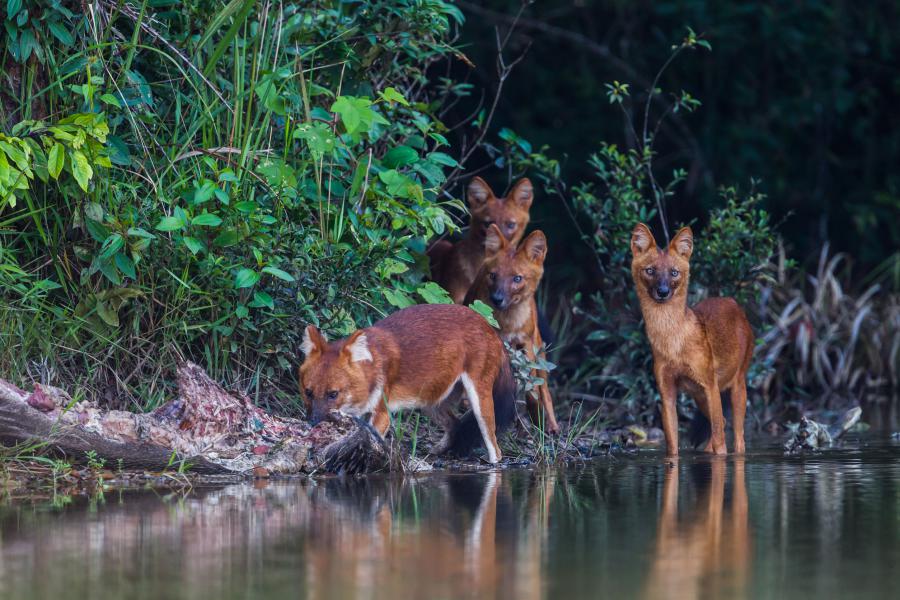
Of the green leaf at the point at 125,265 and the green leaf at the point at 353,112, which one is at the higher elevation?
the green leaf at the point at 353,112

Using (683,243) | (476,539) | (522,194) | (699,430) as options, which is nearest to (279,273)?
(476,539)

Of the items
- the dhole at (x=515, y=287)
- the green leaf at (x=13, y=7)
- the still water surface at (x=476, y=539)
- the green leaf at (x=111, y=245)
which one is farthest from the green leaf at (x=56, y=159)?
the dhole at (x=515, y=287)

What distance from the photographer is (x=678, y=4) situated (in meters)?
12.5

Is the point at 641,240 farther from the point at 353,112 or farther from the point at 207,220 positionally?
the point at 207,220

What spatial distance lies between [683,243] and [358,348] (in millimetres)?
2648

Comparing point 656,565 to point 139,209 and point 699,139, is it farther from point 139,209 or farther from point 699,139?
point 699,139

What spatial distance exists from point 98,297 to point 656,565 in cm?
372

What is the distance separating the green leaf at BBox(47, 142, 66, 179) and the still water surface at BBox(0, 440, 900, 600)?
163cm

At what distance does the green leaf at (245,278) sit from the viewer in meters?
6.40

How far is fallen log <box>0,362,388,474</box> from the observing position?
19.6 ft

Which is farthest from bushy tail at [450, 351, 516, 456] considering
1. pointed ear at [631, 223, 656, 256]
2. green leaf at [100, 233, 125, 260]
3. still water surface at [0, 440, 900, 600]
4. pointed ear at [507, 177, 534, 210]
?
pointed ear at [507, 177, 534, 210]

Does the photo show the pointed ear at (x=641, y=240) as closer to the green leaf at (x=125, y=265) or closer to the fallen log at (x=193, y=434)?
the fallen log at (x=193, y=434)

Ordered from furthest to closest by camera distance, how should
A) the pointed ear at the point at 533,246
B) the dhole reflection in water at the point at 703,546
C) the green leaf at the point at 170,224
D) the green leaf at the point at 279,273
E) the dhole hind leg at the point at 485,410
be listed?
the pointed ear at the point at 533,246 → the dhole hind leg at the point at 485,410 → the green leaf at the point at 279,273 → the green leaf at the point at 170,224 → the dhole reflection in water at the point at 703,546

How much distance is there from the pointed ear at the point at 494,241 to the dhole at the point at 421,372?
1543 mm
